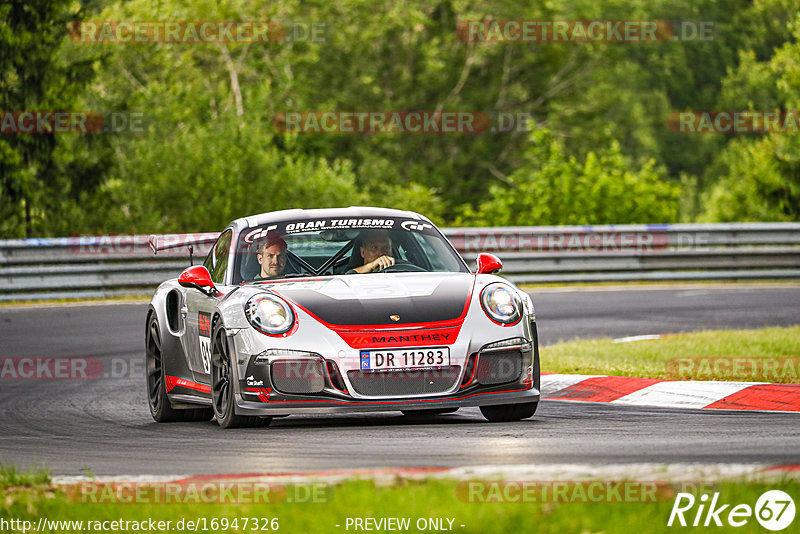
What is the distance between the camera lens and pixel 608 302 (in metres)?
19.5

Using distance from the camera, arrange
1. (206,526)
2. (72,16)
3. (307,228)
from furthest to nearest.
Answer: (72,16)
(307,228)
(206,526)

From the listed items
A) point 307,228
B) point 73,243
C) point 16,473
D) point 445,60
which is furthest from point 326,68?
point 16,473

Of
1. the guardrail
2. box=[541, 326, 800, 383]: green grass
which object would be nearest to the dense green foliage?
the guardrail

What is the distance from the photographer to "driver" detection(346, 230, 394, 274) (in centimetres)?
936

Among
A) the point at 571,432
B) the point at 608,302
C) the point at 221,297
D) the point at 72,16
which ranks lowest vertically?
the point at 608,302

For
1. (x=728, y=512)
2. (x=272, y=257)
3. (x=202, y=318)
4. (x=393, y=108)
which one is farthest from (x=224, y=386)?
(x=393, y=108)

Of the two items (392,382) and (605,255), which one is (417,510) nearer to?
(392,382)

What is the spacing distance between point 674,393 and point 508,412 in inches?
65.0

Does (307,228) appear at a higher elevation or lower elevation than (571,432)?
higher

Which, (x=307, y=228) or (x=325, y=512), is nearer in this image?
(x=325, y=512)

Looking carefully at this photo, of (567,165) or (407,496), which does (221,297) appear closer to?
(407,496)

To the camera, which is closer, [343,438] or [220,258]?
[343,438]

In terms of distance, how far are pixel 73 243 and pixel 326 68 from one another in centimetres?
3255

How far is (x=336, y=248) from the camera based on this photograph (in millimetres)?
9789
